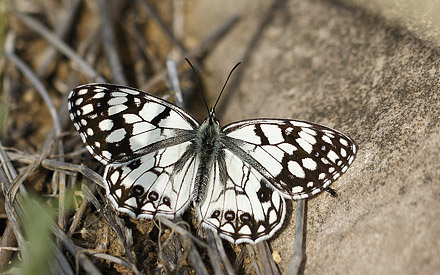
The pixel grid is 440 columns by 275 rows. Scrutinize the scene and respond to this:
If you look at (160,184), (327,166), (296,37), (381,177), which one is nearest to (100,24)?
(296,37)

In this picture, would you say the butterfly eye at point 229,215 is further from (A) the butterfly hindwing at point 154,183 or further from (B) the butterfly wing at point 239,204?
(A) the butterfly hindwing at point 154,183

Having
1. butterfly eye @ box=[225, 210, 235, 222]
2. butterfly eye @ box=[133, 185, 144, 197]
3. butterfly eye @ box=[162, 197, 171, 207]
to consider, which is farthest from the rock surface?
butterfly eye @ box=[133, 185, 144, 197]

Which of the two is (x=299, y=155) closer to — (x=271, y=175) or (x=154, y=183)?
(x=271, y=175)

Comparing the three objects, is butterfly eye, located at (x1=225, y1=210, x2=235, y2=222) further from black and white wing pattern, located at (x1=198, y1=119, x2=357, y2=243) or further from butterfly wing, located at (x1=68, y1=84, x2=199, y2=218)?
butterfly wing, located at (x1=68, y1=84, x2=199, y2=218)

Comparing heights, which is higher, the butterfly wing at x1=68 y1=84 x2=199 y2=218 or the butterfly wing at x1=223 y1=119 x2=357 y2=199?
the butterfly wing at x1=223 y1=119 x2=357 y2=199

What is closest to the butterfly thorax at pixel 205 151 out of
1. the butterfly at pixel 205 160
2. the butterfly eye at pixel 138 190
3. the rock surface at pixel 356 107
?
the butterfly at pixel 205 160

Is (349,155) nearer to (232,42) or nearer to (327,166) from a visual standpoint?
(327,166)

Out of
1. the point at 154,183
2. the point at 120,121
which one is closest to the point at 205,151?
the point at 154,183
